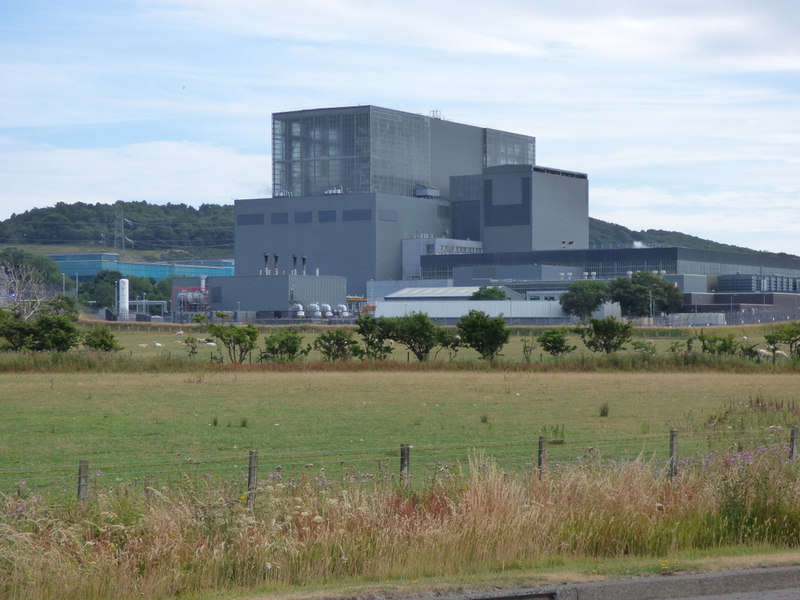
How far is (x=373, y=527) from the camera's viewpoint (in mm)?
12328

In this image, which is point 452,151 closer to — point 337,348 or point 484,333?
point 484,333

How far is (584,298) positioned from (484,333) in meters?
72.4

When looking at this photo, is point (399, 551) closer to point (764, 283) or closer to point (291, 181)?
point (764, 283)

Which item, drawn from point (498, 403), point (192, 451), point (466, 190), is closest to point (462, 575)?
point (192, 451)

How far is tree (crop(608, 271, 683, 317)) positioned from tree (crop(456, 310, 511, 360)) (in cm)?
7428

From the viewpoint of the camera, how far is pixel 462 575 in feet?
38.7

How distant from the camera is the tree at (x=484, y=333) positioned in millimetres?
56000

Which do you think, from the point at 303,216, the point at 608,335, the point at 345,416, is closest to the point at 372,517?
the point at 345,416

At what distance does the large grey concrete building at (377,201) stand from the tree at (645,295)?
28.1 metres

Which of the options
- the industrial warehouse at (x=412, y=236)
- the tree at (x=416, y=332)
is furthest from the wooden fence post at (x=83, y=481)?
the industrial warehouse at (x=412, y=236)

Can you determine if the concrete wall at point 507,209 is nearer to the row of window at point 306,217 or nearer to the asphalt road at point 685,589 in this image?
the row of window at point 306,217

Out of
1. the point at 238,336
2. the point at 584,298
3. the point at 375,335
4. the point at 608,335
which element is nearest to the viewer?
the point at 238,336

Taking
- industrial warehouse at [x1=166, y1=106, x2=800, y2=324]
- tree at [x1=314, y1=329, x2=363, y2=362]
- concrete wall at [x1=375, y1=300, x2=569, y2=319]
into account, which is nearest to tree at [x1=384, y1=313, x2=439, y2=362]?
tree at [x1=314, y1=329, x2=363, y2=362]

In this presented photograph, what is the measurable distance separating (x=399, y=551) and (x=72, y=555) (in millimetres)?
3523
